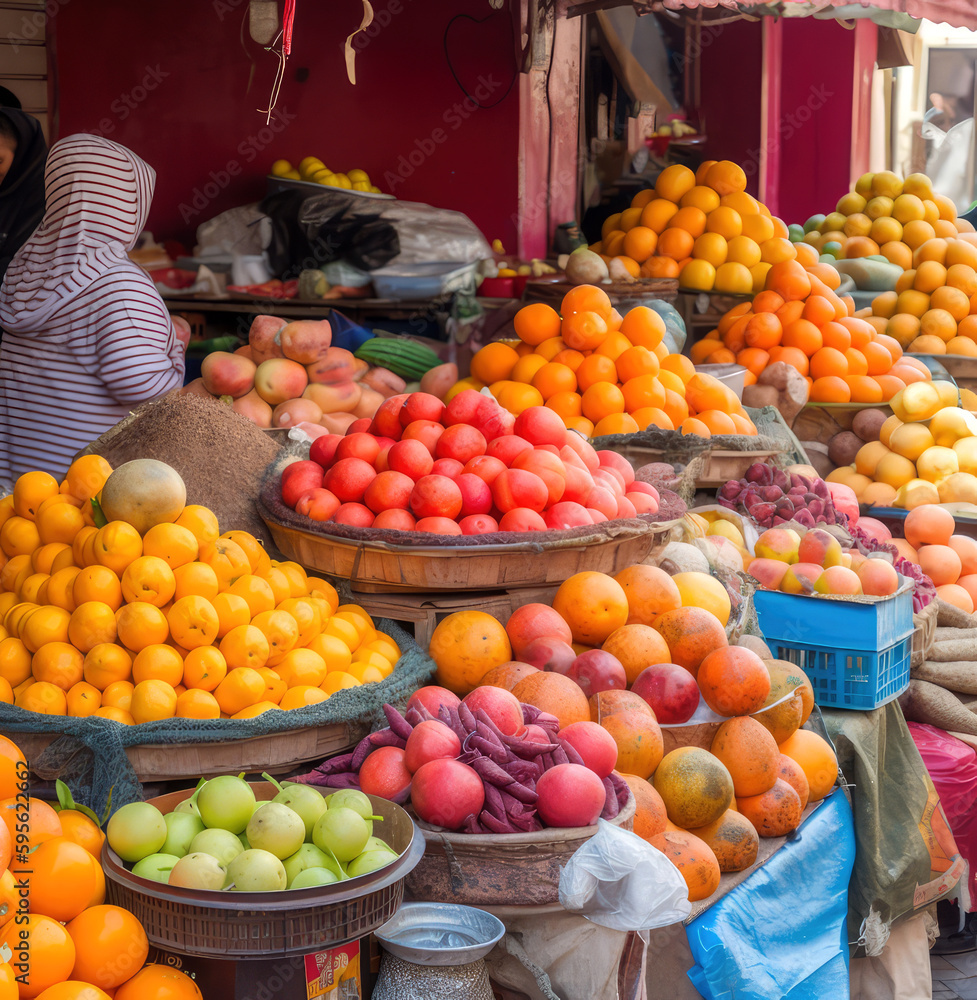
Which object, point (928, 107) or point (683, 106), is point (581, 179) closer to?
point (683, 106)

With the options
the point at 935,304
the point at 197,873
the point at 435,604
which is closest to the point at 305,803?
the point at 197,873

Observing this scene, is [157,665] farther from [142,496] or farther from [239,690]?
[142,496]

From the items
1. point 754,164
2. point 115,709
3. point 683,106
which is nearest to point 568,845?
point 115,709

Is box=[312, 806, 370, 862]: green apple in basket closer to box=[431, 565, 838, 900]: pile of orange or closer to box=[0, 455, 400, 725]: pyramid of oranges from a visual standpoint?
box=[0, 455, 400, 725]: pyramid of oranges

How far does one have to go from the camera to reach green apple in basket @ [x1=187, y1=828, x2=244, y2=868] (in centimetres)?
141

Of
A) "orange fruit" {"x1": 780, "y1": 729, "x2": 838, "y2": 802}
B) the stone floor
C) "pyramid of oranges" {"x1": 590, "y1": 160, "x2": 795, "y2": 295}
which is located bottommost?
the stone floor

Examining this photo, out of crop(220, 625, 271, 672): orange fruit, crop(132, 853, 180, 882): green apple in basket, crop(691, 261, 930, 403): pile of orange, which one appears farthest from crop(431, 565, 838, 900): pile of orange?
crop(691, 261, 930, 403): pile of orange

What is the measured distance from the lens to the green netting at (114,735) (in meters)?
1.76

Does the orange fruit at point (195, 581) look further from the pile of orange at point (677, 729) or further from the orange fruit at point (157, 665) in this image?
the pile of orange at point (677, 729)

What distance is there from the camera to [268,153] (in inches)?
235

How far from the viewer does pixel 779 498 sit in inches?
129

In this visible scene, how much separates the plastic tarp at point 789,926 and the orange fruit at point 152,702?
1063 mm

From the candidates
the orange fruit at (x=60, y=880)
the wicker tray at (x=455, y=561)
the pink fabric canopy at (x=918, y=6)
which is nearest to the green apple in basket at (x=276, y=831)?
the orange fruit at (x=60, y=880)

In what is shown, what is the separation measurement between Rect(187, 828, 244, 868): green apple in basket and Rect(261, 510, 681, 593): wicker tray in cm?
84
